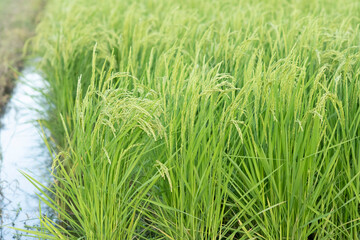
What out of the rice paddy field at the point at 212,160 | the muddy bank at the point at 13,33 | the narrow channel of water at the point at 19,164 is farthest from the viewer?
the muddy bank at the point at 13,33

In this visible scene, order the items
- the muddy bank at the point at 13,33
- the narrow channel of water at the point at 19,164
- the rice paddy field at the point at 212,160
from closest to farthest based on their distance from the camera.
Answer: the rice paddy field at the point at 212,160, the narrow channel of water at the point at 19,164, the muddy bank at the point at 13,33

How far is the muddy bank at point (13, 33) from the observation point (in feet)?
15.3

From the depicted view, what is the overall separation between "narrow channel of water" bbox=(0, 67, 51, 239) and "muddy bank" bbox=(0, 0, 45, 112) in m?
0.17

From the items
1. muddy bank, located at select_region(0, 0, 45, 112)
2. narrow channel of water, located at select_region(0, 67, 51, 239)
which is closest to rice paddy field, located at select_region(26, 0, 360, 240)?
narrow channel of water, located at select_region(0, 67, 51, 239)

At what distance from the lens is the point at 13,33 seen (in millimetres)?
6121

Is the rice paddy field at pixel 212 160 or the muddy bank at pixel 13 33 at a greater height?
the muddy bank at pixel 13 33

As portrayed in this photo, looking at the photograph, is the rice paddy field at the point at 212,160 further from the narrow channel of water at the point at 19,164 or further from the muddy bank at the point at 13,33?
the muddy bank at the point at 13,33

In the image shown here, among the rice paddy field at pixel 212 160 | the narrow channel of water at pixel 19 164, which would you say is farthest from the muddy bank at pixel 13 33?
the rice paddy field at pixel 212 160

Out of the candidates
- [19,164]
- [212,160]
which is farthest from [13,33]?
[212,160]

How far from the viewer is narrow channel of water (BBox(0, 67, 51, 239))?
8.68 ft

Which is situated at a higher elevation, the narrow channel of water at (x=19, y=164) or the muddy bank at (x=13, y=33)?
the muddy bank at (x=13, y=33)

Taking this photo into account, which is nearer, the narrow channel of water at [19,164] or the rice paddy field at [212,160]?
the rice paddy field at [212,160]

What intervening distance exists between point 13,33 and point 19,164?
10.7 ft

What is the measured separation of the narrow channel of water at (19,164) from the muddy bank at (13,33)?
0.17 m
